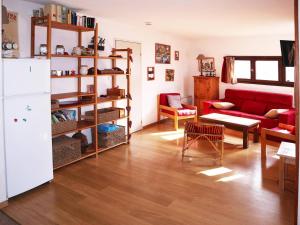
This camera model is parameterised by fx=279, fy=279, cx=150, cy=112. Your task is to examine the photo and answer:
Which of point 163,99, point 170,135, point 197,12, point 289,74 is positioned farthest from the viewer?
point 163,99

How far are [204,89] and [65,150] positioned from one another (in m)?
4.79

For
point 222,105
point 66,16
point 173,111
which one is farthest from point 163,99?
point 66,16

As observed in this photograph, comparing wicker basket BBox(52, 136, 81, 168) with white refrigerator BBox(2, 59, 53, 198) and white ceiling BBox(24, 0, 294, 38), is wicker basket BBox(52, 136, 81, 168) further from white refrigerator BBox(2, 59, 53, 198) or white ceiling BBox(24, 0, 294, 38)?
white ceiling BBox(24, 0, 294, 38)

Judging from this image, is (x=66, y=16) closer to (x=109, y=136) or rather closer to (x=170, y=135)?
(x=109, y=136)

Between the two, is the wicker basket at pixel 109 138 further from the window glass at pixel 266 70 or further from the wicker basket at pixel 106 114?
the window glass at pixel 266 70

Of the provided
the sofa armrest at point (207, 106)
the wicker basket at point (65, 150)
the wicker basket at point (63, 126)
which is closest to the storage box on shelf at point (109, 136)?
the wicker basket at point (65, 150)

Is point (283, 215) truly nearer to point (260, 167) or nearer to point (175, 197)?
point (175, 197)

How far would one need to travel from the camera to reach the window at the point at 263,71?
6668 mm

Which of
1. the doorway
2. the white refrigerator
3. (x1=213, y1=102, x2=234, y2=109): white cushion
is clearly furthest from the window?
the white refrigerator

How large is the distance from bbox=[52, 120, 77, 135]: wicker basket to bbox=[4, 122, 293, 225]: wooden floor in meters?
0.58

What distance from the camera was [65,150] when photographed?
13.4ft

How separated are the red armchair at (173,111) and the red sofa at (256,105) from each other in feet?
A: 1.51

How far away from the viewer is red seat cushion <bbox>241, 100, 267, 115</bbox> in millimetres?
6618

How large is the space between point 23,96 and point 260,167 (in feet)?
11.4
